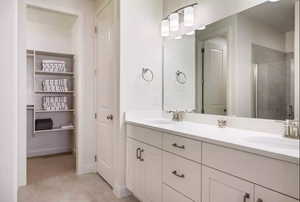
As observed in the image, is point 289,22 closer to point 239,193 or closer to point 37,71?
point 239,193

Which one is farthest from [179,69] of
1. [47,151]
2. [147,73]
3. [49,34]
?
[47,151]

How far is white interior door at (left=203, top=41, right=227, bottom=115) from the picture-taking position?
1.93m

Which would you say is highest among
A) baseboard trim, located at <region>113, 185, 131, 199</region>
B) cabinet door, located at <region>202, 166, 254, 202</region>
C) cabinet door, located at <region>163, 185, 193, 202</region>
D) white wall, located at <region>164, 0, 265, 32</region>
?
white wall, located at <region>164, 0, 265, 32</region>

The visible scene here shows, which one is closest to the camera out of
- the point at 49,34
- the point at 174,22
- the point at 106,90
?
the point at 174,22

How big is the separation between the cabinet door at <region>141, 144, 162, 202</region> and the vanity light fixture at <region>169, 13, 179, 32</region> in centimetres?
136

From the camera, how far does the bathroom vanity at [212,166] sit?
95cm

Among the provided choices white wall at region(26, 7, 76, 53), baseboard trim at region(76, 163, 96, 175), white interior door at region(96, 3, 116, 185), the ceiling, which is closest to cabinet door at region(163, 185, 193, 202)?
white interior door at region(96, 3, 116, 185)

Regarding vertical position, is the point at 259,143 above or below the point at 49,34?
below

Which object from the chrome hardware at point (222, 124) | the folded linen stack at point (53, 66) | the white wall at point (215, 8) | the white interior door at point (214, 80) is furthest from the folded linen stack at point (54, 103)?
the chrome hardware at point (222, 124)

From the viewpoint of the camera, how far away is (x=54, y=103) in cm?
376

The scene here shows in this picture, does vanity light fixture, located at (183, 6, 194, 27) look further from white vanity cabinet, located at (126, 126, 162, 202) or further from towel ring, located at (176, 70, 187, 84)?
white vanity cabinet, located at (126, 126, 162, 202)

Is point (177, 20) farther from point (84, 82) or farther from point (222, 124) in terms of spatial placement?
point (84, 82)

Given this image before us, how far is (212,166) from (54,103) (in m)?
3.29

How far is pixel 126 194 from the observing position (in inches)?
90.4
